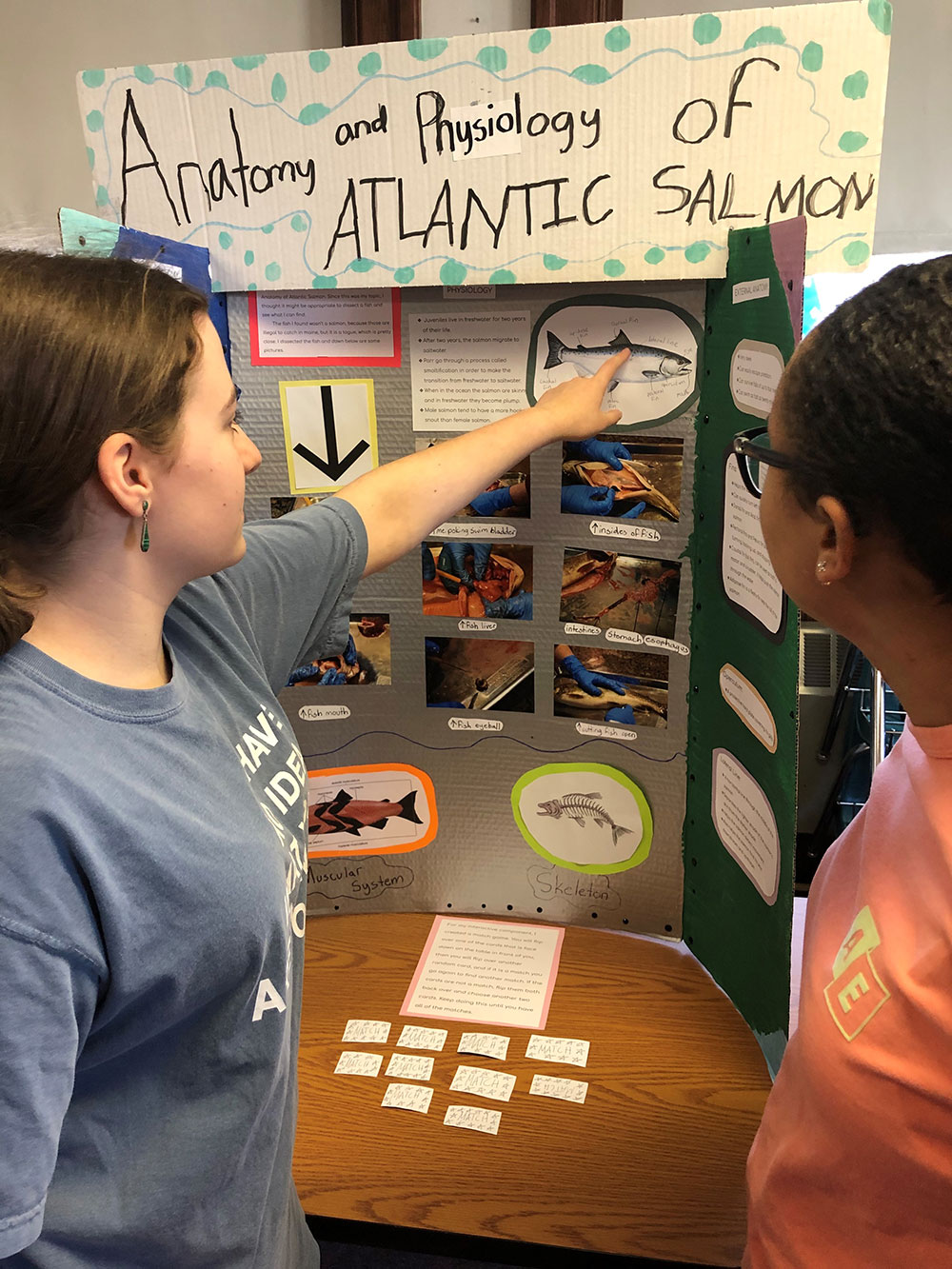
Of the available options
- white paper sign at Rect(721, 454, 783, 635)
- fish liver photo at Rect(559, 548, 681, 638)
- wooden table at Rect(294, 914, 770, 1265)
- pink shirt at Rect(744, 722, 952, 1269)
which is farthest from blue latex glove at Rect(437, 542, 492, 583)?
pink shirt at Rect(744, 722, 952, 1269)

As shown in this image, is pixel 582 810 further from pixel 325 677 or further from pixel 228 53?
pixel 228 53

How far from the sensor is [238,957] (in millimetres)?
656

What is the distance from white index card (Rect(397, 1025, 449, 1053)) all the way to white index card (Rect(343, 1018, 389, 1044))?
0.02 m

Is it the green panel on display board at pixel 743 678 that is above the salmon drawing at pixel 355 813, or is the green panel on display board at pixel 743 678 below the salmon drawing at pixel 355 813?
above

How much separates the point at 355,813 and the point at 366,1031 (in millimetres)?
312

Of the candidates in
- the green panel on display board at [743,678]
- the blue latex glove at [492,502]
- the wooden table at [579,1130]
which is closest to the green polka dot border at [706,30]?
the green panel on display board at [743,678]

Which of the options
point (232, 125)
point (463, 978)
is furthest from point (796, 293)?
point (463, 978)

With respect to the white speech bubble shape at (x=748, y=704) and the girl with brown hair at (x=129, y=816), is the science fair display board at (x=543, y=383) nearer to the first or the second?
the white speech bubble shape at (x=748, y=704)

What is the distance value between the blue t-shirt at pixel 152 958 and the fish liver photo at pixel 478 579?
0.47 meters

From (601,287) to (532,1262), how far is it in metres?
1.09

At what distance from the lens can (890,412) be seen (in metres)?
0.51

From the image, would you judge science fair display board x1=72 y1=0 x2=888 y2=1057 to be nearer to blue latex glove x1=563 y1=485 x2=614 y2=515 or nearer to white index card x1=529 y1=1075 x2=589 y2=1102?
blue latex glove x1=563 y1=485 x2=614 y2=515

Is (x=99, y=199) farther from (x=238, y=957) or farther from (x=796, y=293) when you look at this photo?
(x=238, y=957)

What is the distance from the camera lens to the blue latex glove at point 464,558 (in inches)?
49.9
